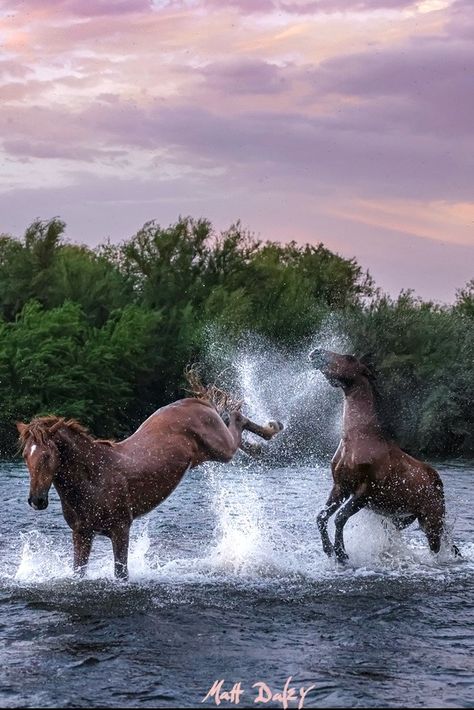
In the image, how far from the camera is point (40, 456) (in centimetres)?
909

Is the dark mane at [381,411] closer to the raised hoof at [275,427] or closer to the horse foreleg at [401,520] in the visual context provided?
the horse foreleg at [401,520]

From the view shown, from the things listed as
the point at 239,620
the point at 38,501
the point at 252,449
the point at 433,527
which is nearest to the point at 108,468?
the point at 38,501

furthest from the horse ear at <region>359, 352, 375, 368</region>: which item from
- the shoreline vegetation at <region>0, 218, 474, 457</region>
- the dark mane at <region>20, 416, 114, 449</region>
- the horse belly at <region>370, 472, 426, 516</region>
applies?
the shoreline vegetation at <region>0, 218, 474, 457</region>

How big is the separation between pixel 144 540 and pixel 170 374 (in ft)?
84.4

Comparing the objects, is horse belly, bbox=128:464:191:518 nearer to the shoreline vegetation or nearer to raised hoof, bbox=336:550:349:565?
raised hoof, bbox=336:550:349:565

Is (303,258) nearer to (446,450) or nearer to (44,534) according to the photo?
(446,450)

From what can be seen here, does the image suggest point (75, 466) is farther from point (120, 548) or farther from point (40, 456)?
point (120, 548)

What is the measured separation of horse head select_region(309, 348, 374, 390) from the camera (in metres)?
11.6

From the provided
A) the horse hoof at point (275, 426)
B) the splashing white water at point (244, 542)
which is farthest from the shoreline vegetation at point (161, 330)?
the horse hoof at point (275, 426)

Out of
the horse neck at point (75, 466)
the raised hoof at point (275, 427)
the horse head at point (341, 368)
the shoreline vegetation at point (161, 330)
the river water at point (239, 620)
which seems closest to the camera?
the river water at point (239, 620)

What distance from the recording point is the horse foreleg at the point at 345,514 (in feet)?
37.1

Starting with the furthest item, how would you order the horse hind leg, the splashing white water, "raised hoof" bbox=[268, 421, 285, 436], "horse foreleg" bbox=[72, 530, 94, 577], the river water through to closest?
"raised hoof" bbox=[268, 421, 285, 436] < the horse hind leg < the splashing white water < "horse foreleg" bbox=[72, 530, 94, 577] < the river water

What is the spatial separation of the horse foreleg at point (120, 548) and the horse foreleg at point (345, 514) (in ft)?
8.14

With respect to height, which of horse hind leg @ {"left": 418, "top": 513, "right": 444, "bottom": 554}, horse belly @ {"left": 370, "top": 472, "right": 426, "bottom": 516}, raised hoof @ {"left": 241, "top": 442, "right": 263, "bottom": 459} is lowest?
horse hind leg @ {"left": 418, "top": 513, "right": 444, "bottom": 554}
